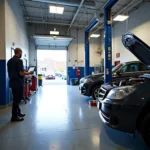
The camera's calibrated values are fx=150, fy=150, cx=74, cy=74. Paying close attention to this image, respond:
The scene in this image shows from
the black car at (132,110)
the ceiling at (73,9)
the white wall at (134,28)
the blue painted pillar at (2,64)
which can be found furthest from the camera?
the white wall at (134,28)

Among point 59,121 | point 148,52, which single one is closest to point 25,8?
point 59,121

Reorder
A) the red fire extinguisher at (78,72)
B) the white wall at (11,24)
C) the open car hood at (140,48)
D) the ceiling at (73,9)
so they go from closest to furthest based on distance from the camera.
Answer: the open car hood at (140,48), the white wall at (11,24), the ceiling at (73,9), the red fire extinguisher at (78,72)

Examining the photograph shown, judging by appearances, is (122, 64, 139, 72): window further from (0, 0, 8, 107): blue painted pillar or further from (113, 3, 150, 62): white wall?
(0, 0, 8, 107): blue painted pillar

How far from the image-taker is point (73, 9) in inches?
343

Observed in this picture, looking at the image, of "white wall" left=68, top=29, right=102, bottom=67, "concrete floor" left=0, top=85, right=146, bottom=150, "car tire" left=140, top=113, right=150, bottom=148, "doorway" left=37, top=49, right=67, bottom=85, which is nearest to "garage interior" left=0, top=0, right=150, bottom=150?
"concrete floor" left=0, top=85, right=146, bottom=150

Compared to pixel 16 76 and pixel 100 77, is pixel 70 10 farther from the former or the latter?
pixel 16 76

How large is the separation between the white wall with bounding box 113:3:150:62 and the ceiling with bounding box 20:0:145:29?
44 cm

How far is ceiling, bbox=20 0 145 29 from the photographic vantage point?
7297mm

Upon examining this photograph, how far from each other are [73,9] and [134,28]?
145 inches

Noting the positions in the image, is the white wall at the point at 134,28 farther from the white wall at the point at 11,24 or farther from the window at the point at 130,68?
the white wall at the point at 11,24

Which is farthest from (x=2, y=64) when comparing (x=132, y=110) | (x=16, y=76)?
(x=132, y=110)

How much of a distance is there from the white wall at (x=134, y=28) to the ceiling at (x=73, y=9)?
437 mm

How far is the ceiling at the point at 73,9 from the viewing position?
23.9 feet

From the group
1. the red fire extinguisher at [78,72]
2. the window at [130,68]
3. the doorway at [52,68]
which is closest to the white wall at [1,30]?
the window at [130,68]
